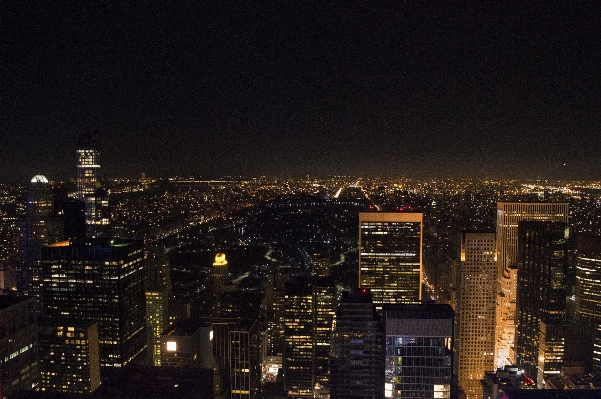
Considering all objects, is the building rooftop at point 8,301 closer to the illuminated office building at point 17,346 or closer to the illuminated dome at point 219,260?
the illuminated office building at point 17,346

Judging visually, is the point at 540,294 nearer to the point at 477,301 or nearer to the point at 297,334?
the point at 477,301

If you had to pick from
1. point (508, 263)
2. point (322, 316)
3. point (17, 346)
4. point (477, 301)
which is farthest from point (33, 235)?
point (508, 263)

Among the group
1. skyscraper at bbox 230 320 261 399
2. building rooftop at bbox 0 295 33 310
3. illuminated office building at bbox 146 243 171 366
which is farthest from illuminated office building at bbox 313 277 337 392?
building rooftop at bbox 0 295 33 310

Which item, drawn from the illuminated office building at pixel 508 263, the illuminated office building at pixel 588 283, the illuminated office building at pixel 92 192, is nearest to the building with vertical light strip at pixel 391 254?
the illuminated office building at pixel 508 263

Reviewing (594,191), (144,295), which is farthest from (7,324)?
(594,191)

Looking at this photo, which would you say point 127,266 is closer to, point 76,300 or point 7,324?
point 76,300

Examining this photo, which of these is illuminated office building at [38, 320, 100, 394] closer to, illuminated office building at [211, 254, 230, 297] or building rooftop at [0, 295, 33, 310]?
building rooftop at [0, 295, 33, 310]
